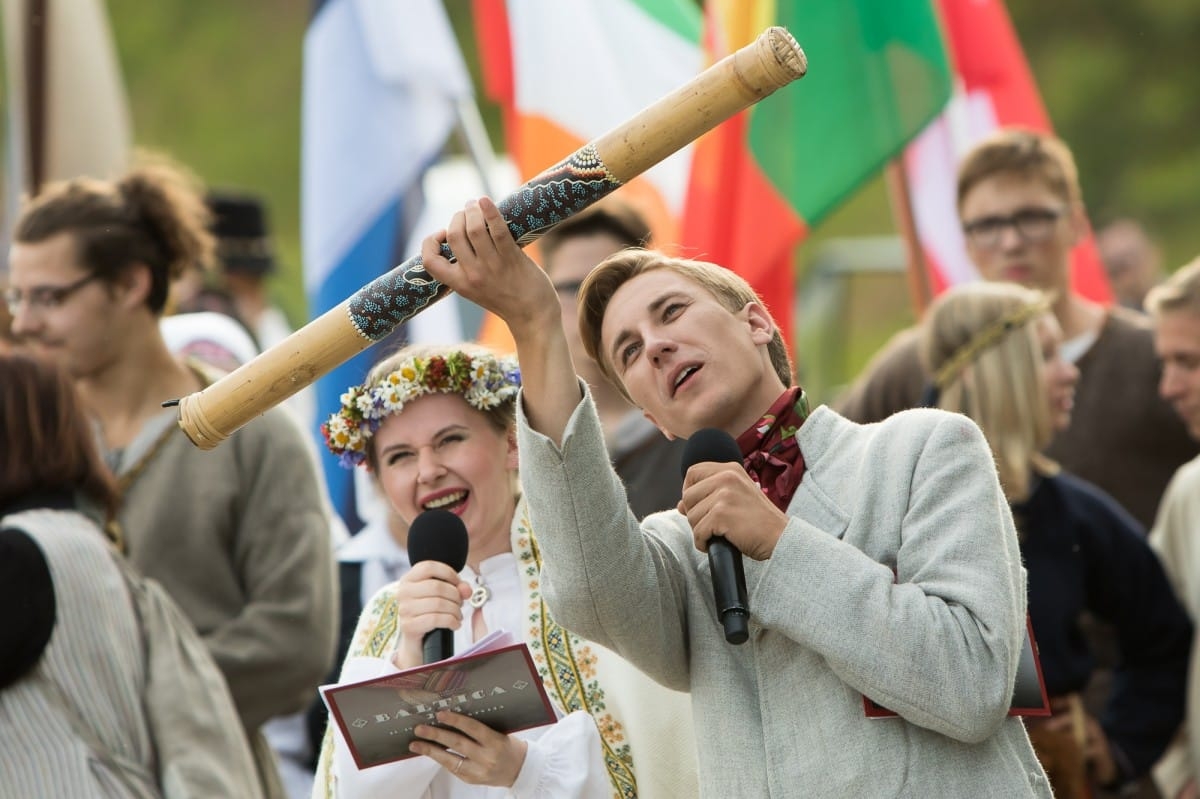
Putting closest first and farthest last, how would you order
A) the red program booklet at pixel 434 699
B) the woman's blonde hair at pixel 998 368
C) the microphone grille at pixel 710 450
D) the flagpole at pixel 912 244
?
the microphone grille at pixel 710 450
the red program booklet at pixel 434 699
the woman's blonde hair at pixel 998 368
the flagpole at pixel 912 244

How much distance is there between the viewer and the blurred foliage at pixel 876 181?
695 inches

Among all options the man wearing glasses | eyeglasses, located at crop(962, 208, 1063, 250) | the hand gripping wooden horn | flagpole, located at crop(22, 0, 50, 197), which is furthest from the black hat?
the hand gripping wooden horn

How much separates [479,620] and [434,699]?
58 centimetres

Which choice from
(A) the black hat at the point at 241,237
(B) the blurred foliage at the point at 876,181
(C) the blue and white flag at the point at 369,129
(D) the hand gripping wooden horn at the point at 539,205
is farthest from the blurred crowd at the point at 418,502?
(B) the blurred foliage at the point at 876,181

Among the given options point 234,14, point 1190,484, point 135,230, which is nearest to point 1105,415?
point 1190,484

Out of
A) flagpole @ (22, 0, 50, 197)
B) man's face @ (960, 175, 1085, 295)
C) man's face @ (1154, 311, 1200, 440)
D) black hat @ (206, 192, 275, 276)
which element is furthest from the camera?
black hat @ (206, 192, 275, 276)

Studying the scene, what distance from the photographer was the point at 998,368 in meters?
5.20

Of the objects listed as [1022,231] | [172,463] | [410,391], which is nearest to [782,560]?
[410,391]

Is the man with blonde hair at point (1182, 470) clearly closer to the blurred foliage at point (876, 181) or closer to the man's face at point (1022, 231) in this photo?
the man's face at point (1022, 231)

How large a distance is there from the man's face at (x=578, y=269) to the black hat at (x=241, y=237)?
3.19 m

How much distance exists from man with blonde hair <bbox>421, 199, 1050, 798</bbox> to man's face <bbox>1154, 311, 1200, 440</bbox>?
2.59 metres

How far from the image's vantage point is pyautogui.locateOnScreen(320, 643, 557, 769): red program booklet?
10.2ft

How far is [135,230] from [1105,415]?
3099 millimetres

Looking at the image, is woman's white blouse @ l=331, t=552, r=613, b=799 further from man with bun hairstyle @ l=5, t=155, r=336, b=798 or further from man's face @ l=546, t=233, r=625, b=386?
man's face @ l=546, t=233, r=625, b=386
